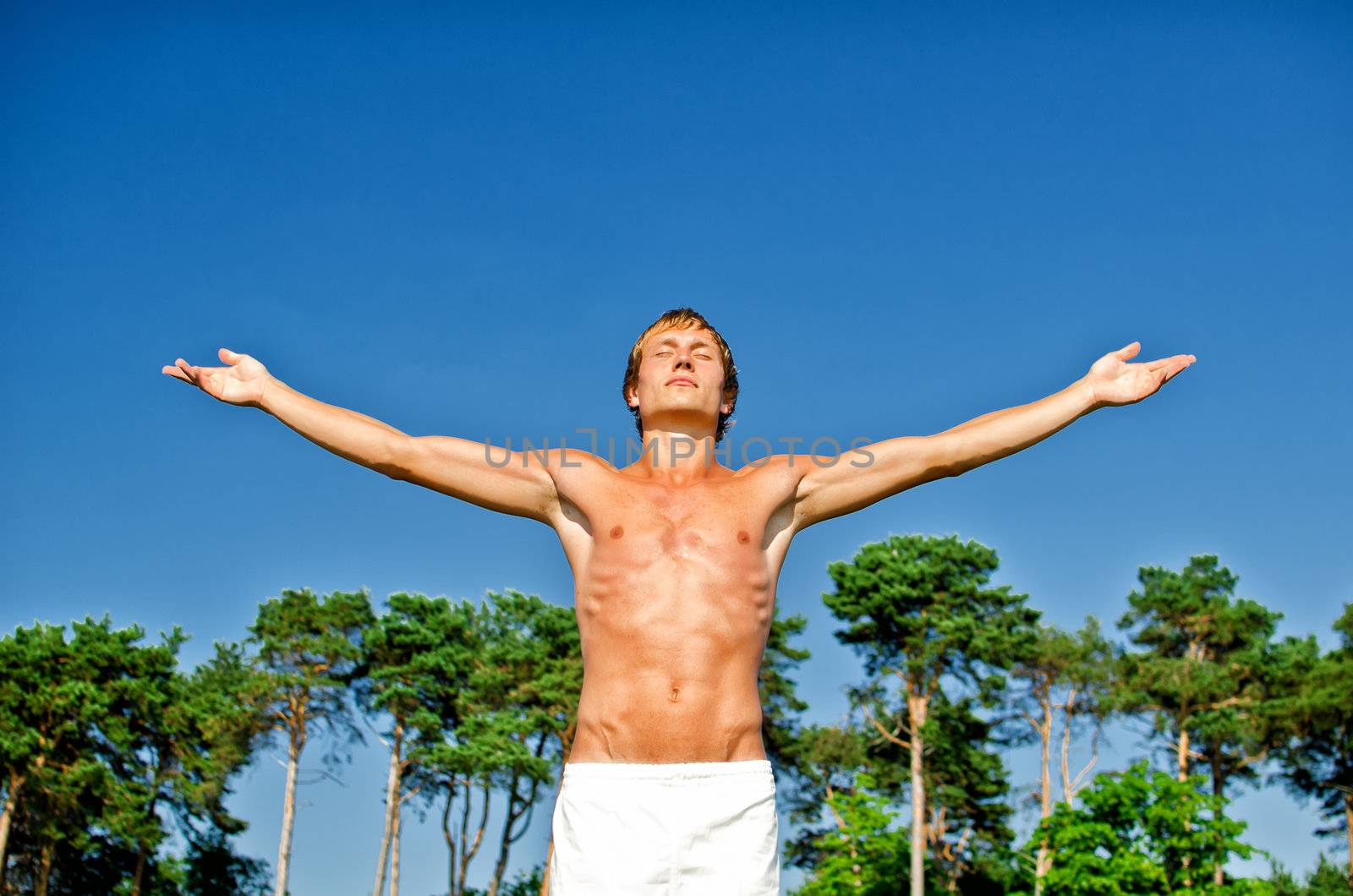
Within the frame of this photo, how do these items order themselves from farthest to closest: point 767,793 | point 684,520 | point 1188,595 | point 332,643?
point 1188,595 → point 332,643 → point 684,520 → point 767,793

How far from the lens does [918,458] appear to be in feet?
17.6

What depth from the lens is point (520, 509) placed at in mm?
5371

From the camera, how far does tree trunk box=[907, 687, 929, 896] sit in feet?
130

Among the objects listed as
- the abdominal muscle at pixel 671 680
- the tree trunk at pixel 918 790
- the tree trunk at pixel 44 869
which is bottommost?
the abdominal muscle at pixel 671 680

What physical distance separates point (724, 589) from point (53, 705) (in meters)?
43.8

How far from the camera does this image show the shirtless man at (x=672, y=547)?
4.59m

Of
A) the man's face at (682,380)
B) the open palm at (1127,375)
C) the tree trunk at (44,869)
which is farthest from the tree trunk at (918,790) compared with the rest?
the man's face at (682,380)

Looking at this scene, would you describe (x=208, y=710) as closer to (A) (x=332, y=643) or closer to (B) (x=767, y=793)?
(A) (x=332, y=643)

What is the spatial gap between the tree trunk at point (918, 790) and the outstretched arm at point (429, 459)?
123 feet

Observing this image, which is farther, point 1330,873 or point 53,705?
point 1330,873

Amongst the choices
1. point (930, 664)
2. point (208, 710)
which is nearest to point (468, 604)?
point (208, 710)

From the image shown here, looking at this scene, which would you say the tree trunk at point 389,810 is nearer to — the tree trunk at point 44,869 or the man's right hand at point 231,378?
the tree trunk at point 44,869

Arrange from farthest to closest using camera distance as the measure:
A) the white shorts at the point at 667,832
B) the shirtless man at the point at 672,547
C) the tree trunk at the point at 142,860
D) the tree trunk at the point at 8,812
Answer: the tree trunk at the point at 142,860 → the tree trunk at the point at 8,812 → the shirtless man at the point at 672,547 → the white shorts at the point at 667,832

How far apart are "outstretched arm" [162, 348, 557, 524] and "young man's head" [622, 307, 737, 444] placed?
593 mm
